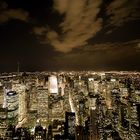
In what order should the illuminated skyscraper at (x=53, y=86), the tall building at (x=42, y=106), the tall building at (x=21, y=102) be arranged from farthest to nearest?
the illuminated skyscraper at (x=53, y=86) → the tall building at (x=42, y=106) → the tall building at (x=21, y=102)

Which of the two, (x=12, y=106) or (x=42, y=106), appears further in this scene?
(x=42, y=106)

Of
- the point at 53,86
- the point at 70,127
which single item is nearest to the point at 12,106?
the point at 53,86

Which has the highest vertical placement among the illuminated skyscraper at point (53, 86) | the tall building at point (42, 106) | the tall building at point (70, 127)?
the illuminated skyscraper at point (53, 86)

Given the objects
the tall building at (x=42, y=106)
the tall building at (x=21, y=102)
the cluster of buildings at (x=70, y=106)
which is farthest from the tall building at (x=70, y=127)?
the tall building at (x=21, y=102)

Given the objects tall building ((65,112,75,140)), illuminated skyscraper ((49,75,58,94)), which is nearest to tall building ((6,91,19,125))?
illuminated skyscraper ((49,75,58,94))

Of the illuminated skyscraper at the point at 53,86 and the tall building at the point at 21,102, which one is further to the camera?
the illuminated skyscraper at the point at 53,86

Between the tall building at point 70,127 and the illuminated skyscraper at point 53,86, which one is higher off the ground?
the illuminated skyscraper at point 53,86

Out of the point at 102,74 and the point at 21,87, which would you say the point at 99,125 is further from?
the point at 102,74

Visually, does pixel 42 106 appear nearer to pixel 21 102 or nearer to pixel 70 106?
pixel 21 102

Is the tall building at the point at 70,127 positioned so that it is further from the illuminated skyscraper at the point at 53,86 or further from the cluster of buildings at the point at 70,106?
the illuminated skyscraper at the point at 53,86
